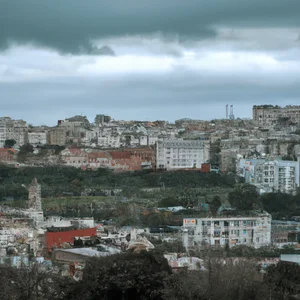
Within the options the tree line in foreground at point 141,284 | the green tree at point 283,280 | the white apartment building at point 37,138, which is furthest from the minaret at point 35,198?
the white apartment building at point 37,138

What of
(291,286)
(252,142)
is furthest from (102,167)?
(291,286)

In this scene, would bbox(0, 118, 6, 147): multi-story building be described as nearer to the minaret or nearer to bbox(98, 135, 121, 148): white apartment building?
bbox(98, 135, 121, 148): white apartment building

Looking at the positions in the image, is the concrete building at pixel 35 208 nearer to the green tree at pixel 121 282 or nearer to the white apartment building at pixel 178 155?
the green tree at pixel 121 282

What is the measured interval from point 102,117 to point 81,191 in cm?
4060

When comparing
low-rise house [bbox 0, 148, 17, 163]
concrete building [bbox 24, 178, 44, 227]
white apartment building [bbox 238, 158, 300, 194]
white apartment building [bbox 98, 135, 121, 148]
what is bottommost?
concrete building [bbox 24, 178, 44, 227]

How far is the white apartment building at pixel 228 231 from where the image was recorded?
3869 cm

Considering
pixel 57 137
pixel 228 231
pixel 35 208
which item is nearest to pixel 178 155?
pixel 57 137

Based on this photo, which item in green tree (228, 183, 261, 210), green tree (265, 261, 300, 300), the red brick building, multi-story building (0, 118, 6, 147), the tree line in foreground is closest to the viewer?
the tree line in foreground

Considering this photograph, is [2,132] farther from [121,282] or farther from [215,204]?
[121,282]

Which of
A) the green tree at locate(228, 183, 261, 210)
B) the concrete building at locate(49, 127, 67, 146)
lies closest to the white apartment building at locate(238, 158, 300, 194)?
the green tree at locate(228, 183, 261, 210)

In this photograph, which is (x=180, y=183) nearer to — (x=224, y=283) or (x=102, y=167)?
(x=102, y=167)

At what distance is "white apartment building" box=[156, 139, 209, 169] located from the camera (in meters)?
66.8

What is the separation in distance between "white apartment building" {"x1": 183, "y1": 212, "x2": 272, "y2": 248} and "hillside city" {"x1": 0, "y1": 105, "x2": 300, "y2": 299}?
4 centimetres

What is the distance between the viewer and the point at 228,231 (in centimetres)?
3928
